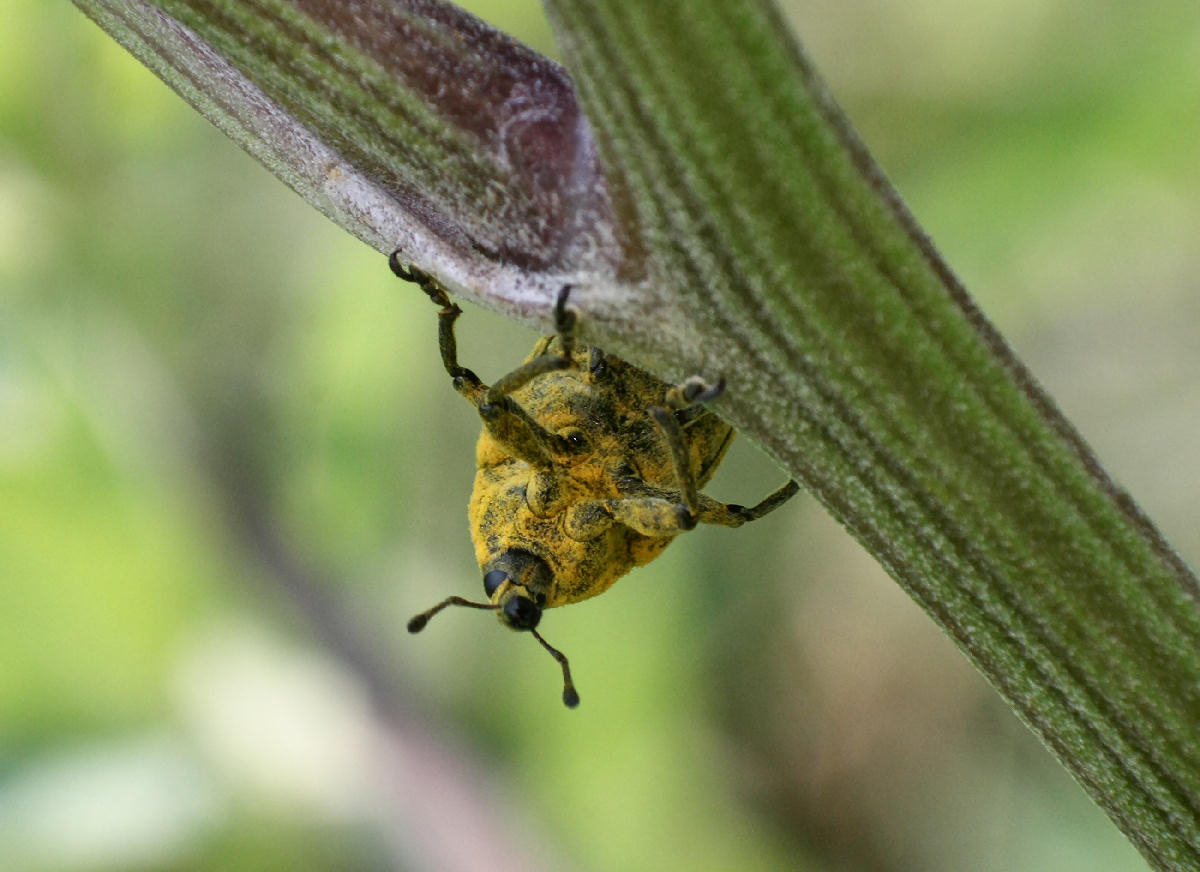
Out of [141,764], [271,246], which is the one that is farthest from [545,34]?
[141,764]

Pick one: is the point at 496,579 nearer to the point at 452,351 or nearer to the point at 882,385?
the point at 452,351

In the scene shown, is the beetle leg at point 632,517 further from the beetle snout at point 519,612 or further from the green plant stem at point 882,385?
the green plant stem at point 882,385

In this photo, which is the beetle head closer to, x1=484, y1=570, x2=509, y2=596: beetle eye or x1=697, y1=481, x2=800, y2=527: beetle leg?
x1=484, y1=570, x2=509, y2=596: beetle eye

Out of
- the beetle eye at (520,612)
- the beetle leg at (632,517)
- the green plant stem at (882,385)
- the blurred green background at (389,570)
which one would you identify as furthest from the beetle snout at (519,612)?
the blurred green background at (389,570)

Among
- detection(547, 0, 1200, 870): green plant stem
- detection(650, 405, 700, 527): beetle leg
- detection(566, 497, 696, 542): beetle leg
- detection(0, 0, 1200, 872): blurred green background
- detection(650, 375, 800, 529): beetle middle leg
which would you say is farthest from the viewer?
detection(0, 0, 1200, 872): blurred green background

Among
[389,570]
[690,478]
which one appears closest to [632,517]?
[690,478]

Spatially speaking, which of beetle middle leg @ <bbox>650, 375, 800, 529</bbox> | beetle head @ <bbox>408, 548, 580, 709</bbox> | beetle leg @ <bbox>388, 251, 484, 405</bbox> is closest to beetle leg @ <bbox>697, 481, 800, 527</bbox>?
beetle middle leg @ <bbox>650, 375, 800, 529</bbox>
